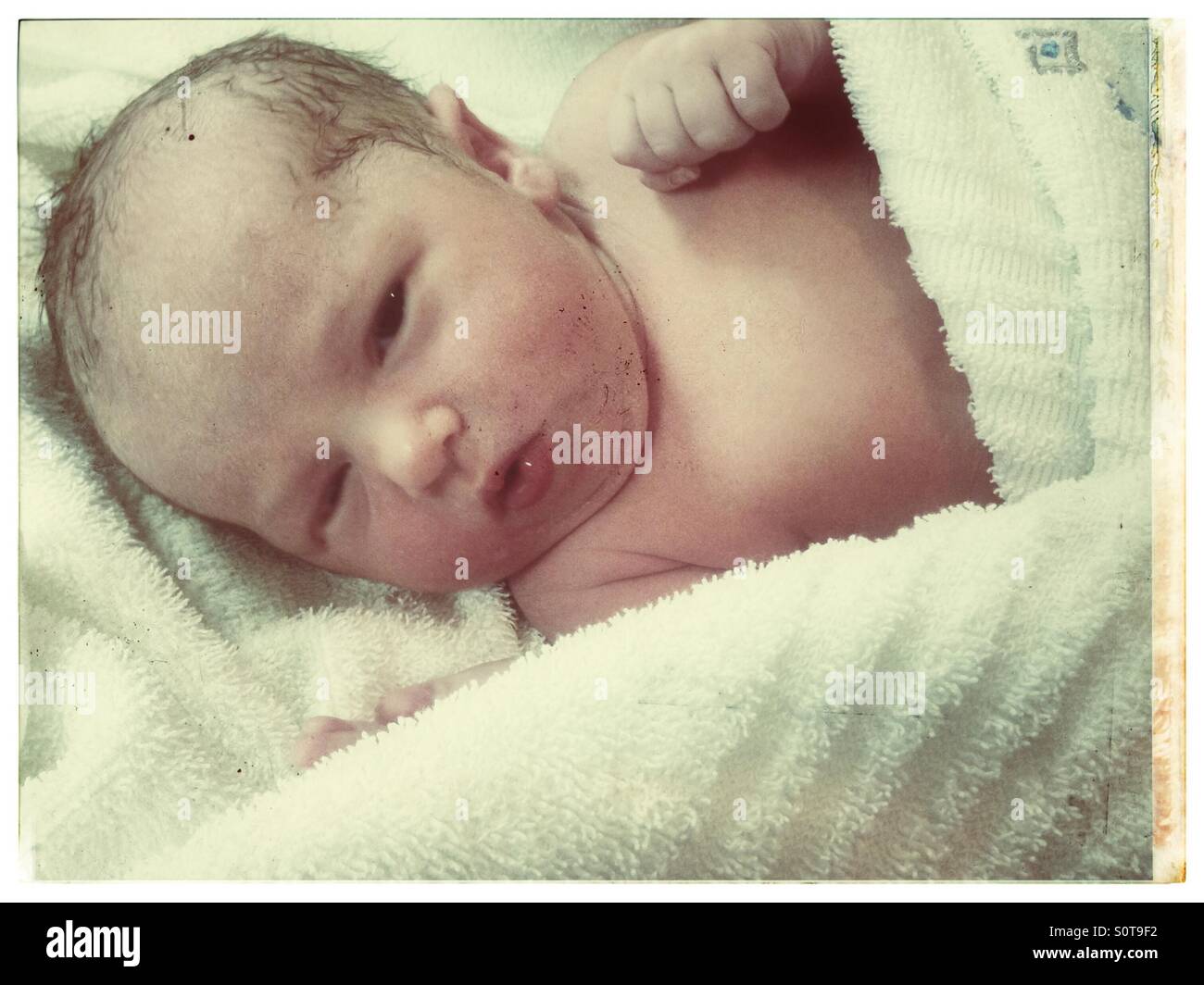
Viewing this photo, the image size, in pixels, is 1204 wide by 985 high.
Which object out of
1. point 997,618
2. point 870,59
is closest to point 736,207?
point 870,59

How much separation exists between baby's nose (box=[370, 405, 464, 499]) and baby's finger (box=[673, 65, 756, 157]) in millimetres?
264

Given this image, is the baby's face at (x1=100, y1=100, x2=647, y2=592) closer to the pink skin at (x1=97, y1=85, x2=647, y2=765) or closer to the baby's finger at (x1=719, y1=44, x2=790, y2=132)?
the pink skin at (x1=97, y1=85, x2=647, y2=765)

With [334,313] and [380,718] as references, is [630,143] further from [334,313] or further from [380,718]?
[380,718]

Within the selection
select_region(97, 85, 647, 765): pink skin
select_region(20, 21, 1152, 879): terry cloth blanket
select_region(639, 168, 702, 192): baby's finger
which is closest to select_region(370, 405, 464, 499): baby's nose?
select_region(97, 85, 647, 765): pink skin

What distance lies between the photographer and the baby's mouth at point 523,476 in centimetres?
72

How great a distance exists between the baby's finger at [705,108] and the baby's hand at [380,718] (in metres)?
0.39

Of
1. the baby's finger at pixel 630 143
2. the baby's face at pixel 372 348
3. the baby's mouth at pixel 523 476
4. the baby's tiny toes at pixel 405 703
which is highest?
the baby's finger at pixel 630 143

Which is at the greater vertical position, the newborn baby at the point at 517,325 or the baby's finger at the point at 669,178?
the baby's finger at the point at 669,178

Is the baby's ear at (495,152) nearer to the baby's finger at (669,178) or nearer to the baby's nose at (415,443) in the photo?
the baby's finger at (669,178)

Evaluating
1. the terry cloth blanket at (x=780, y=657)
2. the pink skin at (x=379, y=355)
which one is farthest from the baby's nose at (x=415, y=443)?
the terry cloth blanket at (x=780, y=657)

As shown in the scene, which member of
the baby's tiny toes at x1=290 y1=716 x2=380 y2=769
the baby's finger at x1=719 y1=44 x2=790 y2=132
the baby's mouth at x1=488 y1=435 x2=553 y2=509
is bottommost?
the baby's tiny toes at x1=290 y1=716 x2=380 y2=769

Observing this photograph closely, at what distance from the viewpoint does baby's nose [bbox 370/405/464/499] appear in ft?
2.27

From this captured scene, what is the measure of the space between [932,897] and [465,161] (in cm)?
58
